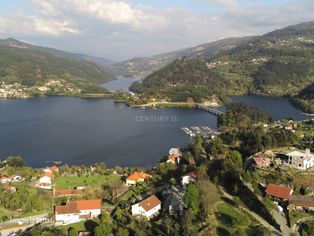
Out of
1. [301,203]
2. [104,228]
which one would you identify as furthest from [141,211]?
[301,203]

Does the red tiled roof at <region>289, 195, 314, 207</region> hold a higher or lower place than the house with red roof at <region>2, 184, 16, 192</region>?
higher

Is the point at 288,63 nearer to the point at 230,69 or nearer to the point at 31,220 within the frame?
the point at 230,69

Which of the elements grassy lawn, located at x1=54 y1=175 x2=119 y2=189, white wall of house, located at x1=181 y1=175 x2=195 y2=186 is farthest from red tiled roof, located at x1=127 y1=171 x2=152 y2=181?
white wall of house, located at x1=181 y1=175 x2=195 y2=186

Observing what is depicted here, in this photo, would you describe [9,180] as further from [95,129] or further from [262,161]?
[95,129]

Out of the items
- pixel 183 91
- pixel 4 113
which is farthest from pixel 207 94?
pixel 4 113

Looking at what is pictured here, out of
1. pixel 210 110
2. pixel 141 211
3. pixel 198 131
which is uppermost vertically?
pixel 141 211

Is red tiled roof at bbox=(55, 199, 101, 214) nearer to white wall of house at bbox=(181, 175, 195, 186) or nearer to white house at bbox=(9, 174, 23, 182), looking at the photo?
white wall of house at bbox=(181, 175, 195, 186)

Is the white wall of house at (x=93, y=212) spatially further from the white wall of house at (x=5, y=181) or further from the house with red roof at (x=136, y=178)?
the white wall of house at (x=5, y=181)

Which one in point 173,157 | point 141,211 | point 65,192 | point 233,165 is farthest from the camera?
point 173,157
